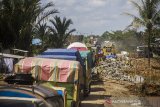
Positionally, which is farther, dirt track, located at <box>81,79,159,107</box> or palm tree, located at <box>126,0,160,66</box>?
palm tree, located at <box>126,0,160,66</box>

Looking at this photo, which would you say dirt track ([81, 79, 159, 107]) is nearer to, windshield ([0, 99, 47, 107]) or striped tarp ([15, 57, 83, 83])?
striped tarp ([15, 57, 83, 83])

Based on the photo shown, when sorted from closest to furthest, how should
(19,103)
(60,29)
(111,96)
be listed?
1. (19,103)
2. (111,96)
3. (60,29)

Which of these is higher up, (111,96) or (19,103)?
(19,103)

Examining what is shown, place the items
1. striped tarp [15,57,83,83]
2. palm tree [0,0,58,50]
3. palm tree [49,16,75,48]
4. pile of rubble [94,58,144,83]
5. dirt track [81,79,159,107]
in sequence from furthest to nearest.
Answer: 1. palm tree [49,16,75,48]
2. pile of rubble [94,58,144,83]
3. palm tree [0,0,58,50]
4. striped tarp [15,57,83,83]
5. dirt track [81,79,159,107]

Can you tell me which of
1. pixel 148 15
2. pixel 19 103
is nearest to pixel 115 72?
pixel 148 15

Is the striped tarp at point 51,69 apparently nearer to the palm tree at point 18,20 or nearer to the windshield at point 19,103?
the windshield at point 19,103

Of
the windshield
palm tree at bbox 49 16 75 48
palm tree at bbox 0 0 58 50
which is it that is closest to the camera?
the windshield

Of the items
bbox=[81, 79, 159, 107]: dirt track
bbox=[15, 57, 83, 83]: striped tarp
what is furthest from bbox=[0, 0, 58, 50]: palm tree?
Result: bbox=[15, 57, 83, 83]: striped tarp

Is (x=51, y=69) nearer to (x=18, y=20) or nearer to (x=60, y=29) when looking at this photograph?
(x=18, y=20)

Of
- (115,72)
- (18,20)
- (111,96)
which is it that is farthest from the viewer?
(115,72)

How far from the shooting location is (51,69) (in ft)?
40.1

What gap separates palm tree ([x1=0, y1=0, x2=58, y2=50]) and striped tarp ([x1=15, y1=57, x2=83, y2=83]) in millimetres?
10166

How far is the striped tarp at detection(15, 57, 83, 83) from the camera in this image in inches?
477

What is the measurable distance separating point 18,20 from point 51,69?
35.3 ft
